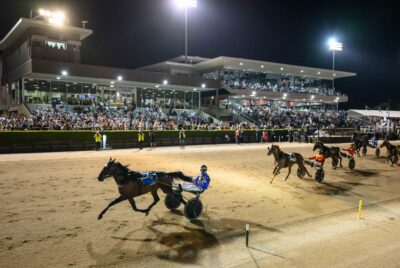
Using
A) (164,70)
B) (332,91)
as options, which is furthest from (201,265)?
(332,91)

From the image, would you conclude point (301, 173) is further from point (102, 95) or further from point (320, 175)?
point (102, 95)

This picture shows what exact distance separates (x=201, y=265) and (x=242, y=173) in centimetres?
960

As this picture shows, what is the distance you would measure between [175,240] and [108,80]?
104ft

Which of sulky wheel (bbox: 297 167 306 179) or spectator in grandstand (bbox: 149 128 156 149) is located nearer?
sulky wheel (bbox: 297 167 306 179)

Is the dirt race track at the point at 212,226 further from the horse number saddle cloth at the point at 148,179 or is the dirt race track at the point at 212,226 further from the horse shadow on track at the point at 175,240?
the horse number saddle cloth at the point at 148,179

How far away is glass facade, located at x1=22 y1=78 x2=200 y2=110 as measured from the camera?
33.7m

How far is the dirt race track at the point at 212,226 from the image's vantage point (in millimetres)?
5805

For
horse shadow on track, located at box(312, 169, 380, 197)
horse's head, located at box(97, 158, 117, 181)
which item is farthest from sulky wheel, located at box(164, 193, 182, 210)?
horse shadow on track, located at box(312, 169, 380, 197)

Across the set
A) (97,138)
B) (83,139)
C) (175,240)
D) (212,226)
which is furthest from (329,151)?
(83,139)

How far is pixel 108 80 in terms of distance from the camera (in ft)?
117

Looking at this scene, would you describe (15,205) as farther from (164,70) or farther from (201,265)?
(164,70)

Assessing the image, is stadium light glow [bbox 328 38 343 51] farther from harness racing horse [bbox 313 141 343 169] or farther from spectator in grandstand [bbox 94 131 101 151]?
spectator in grandstand [bbox 94 131 101 151]

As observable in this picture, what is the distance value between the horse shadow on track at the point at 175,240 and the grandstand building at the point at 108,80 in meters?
27.6

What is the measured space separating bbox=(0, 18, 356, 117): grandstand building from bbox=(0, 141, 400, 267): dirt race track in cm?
2266
